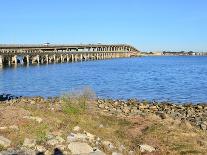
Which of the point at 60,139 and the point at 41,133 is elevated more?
the point at 41,133

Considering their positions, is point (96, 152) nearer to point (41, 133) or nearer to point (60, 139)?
point (60, 139)

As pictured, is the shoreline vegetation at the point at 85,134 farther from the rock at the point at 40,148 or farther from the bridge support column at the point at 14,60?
the bridge support column at the point at 14,60

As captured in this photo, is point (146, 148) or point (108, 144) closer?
point (146, 148)

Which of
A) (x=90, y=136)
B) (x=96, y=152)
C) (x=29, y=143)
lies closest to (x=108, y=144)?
(x=90, y=136)

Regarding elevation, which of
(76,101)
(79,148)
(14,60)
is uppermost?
(76,101)

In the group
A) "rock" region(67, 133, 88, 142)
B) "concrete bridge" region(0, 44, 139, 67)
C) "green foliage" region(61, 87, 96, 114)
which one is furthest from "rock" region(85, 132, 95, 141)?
"concrete bridge" region(0, 44, 139, 67)

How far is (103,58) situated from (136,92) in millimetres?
134340

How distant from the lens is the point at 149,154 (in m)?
15.7

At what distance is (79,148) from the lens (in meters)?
15.5

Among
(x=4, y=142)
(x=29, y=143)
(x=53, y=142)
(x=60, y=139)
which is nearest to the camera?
(x=4, y=142)

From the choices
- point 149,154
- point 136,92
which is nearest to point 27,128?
point 149,154

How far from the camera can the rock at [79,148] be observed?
15.4 metres

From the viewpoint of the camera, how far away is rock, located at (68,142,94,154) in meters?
15.4

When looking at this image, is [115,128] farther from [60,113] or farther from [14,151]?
[14,151]
